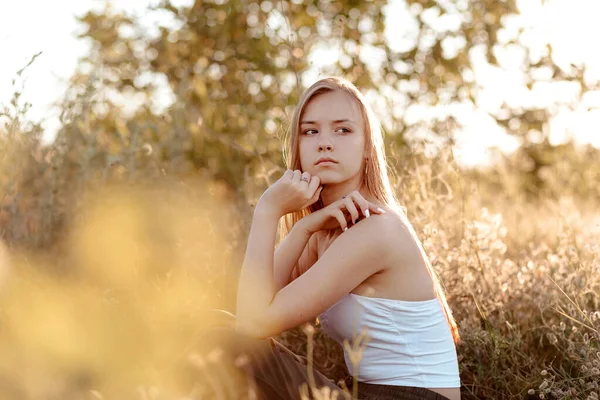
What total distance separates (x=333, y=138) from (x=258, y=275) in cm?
58

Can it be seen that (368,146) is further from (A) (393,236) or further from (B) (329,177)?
(A) (393,236)

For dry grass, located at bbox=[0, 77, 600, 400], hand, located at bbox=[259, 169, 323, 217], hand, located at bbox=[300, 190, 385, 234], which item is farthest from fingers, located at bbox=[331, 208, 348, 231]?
dry grass, located at bbox=[0, 77, 600, 400]

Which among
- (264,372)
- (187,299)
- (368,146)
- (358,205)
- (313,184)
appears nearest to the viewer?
(264,372)

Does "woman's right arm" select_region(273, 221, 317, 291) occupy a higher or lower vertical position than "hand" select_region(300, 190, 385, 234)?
lower

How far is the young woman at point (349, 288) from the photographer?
8.18 feet

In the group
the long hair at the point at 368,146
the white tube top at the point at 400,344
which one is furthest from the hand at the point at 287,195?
the white tube top at the point at 400,344

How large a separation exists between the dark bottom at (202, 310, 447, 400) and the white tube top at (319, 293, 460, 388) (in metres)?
0.04

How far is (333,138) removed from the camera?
9.01ft

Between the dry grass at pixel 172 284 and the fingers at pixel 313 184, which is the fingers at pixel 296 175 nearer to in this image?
the fingers at pixel 313 184

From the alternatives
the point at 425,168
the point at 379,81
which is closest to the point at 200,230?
the point at 425,168

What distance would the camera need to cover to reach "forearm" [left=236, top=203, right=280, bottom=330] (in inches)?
98.8

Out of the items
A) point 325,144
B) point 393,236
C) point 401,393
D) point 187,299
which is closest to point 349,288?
point 393,236

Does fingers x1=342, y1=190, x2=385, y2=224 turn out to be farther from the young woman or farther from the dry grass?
the dry grass

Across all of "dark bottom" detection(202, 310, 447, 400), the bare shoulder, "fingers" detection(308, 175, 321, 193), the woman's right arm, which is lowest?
"dark bottom" detection(202, 310, 447, 400)
